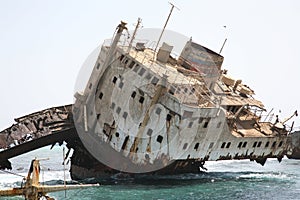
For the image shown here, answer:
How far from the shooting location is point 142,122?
25828 millimetres

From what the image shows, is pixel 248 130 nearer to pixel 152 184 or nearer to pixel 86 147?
pixel 152 184

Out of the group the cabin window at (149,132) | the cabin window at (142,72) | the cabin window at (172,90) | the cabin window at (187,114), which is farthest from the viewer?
the cabin window at (142,72)

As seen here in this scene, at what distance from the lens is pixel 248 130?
1209 inches

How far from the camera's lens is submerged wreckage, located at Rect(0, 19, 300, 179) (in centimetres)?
2581

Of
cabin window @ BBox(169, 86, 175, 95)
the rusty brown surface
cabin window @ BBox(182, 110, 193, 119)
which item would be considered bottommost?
the rusty brown surface

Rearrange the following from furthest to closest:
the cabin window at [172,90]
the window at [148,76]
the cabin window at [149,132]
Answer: the window at [148,76] < the cabin window at [149,132] < the cabin window at [172,90]

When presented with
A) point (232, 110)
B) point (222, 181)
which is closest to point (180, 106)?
point (232, 110)

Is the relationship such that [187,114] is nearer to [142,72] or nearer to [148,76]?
[148,76]

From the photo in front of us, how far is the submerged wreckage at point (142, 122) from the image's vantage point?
2581 cm

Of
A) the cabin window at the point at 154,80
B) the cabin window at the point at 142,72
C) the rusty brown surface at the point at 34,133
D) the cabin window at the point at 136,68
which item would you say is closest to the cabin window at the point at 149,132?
the cabin window at the point at 154,80

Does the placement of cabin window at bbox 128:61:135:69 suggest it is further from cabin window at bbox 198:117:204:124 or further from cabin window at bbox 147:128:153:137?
cabin window at bbox 198:117:204:124

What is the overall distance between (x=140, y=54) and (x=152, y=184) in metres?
7.28

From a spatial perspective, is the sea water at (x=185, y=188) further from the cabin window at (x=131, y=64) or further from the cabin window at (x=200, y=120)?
the cabin window at (x=131, y=64)

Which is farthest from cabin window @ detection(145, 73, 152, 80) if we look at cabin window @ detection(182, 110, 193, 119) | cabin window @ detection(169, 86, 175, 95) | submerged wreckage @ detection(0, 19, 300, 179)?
cabin window @ detection(182, 110, 193, 119)
